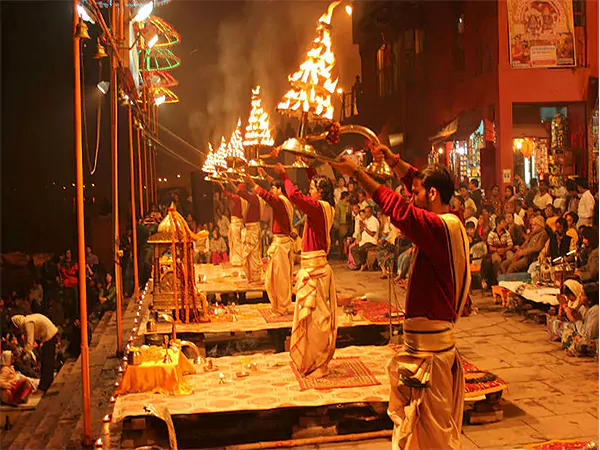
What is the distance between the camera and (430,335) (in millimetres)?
3996

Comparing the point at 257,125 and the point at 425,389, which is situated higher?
the point at 257,125

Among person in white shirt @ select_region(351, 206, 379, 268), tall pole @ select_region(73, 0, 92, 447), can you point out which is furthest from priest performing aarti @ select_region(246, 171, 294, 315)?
person in white shirt @ select_region(351, 206, 379, 268)

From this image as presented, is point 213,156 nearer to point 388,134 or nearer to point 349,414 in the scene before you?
point 388,134

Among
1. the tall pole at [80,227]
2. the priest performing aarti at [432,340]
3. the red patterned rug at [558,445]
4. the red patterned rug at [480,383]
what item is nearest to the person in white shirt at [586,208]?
the red patterned rug at [480,383]

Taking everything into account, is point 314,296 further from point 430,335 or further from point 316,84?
point 430,335

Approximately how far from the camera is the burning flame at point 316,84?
462 cm

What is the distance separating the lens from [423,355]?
3990mm

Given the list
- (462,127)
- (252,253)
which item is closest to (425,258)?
(252,253)

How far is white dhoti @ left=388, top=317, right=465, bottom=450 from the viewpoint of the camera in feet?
13.0

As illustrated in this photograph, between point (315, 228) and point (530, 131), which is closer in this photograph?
point (315, 228)

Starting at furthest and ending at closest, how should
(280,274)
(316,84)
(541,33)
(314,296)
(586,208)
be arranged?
1. (541,33)
2. (586,208)
3. (280,274)
4. (314,296)
5. (316,84)

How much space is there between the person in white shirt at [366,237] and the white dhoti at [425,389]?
37.9 feet

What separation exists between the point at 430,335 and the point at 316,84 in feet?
6.03

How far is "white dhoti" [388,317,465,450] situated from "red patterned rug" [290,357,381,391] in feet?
7.78
